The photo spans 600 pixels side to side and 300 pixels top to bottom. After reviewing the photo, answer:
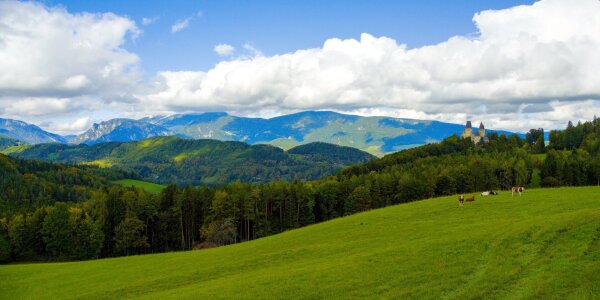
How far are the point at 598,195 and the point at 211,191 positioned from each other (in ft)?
295

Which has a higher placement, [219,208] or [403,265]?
[403,265]

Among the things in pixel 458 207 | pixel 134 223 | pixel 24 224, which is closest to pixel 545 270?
pixel 458 207

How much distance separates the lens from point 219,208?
346 ft

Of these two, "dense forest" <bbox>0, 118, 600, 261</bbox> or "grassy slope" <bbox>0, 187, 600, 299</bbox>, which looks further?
"dense forest" <bbox>0, 118, 600, 261</bbox>

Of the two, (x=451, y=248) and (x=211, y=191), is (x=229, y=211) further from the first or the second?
(x=451, y=248)

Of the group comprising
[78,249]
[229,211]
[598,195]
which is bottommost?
[78,249]

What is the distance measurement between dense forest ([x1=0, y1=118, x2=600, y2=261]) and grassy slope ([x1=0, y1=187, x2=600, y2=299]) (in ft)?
125

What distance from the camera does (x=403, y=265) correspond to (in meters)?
31.4

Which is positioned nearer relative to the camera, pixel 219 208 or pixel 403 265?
pixel 403 265

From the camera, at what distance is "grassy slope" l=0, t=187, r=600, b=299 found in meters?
24.7

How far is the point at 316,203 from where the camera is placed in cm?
12681

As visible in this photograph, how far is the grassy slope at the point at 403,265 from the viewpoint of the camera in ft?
81.1

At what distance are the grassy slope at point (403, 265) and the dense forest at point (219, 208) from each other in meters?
38.2

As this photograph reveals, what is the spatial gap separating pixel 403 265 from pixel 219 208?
262 ft
